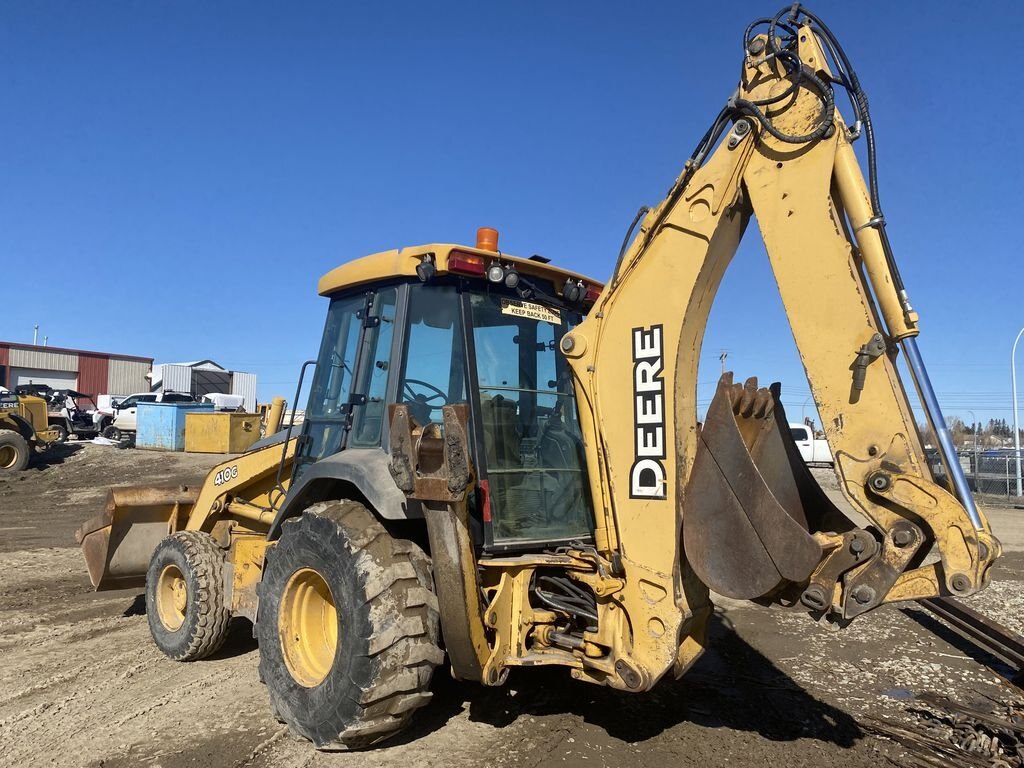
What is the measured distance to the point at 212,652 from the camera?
17.3 feet

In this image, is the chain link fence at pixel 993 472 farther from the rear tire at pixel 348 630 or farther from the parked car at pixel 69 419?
the parked car at pixel 69 419

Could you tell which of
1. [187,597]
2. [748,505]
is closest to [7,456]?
[187,597]

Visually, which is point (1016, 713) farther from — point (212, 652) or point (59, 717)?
point (59, 717)

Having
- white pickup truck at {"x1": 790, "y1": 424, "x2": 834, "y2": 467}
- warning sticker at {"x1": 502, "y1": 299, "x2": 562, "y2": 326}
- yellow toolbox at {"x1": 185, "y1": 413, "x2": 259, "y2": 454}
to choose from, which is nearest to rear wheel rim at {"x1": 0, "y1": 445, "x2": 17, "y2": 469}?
yellow toolbox at {"x1": 185, "y1": 413, "x2": 259, "y2": 454}

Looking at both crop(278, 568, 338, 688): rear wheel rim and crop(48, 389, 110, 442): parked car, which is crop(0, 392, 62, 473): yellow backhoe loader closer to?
crop(48, 389, 110, 442): parked car

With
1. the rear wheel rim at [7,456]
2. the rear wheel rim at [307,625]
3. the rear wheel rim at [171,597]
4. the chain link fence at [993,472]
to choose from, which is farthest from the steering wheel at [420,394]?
the chain link fence at [993,472]

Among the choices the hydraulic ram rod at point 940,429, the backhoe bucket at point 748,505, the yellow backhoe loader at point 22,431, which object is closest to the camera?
the hydraulic ram rod at point 940,429

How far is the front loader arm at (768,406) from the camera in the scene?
2.86 meters

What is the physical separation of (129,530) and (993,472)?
75.8 feet

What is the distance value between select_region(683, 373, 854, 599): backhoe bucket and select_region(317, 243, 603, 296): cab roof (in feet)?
4.59

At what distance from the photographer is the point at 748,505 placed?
306cm

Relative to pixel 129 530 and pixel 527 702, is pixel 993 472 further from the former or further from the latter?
pixel 129 530

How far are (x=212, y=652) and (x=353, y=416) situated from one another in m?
2.29

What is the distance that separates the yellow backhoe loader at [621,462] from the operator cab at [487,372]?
15mm
